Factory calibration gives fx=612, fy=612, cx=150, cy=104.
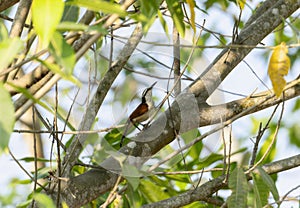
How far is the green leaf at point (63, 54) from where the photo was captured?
2.83 feet

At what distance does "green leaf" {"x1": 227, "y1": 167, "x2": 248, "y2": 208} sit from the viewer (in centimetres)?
150

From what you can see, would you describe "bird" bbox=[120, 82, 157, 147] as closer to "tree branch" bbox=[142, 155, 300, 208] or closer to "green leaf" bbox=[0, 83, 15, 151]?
"tree branch" bbox=[142, 155, 300, 208]

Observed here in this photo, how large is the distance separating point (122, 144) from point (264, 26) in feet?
1.89

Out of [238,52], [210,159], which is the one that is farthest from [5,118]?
[210,159]

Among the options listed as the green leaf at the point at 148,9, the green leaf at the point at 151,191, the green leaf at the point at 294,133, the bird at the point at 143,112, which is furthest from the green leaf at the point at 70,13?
the green leaf at the point at 294,133

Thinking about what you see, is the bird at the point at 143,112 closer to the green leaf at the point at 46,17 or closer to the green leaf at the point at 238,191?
the green leaf at the point at 238,191

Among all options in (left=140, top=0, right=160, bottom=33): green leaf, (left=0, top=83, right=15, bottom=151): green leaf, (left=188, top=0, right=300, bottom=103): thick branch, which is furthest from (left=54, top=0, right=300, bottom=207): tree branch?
(left=0, top=83, right=15, bottom=151): green leaf

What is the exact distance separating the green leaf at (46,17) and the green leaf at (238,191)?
79cm

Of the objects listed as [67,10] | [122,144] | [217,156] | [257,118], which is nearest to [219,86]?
[122,144]

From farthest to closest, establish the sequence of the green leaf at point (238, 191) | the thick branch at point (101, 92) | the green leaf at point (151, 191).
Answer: the green leaf at point (151, 191) → the thick branch at point (101, 92) → the green leaf at point (238, 191)

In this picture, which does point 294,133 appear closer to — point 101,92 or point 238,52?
point 238,52

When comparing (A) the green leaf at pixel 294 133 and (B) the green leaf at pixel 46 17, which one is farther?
(A) the green leaf at pixel 294 133

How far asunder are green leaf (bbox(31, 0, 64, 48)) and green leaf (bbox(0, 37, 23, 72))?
0.03 metres

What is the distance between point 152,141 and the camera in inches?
69.4
